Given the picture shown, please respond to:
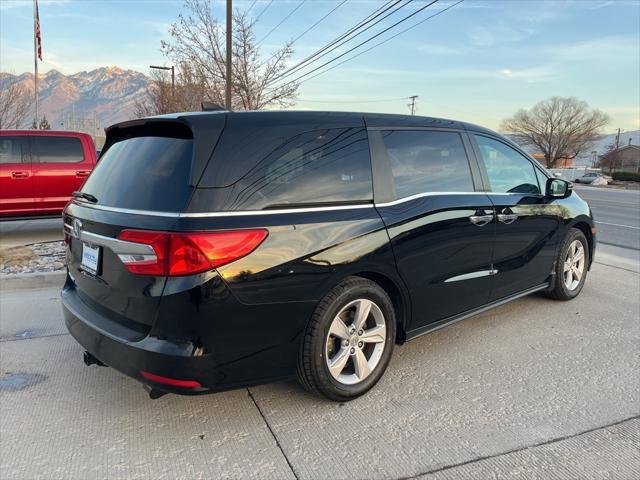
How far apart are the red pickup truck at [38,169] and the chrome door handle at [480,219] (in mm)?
7154

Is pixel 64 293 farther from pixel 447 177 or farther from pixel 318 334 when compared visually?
pixel 447 177

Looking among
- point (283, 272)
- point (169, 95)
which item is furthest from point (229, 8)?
point (283, 272)

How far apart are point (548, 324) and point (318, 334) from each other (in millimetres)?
2644

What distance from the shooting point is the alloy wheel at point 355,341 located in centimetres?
287

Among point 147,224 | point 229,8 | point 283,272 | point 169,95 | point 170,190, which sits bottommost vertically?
point 283,272

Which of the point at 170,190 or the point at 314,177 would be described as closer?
the point at 170,190

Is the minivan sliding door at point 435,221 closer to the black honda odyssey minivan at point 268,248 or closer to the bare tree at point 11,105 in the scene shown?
the black honda odyssey minivan at point 268,248

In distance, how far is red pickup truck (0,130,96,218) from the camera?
8062 millimetres

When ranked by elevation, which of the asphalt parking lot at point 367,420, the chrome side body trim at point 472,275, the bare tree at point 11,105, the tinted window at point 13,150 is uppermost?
the bare tree at point 11,105

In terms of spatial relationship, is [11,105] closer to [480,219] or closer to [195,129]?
[195,129]

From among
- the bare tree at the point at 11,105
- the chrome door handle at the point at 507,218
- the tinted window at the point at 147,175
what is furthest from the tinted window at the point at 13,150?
the bare tree at the point at 11,105

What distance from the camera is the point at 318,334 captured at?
106 inches

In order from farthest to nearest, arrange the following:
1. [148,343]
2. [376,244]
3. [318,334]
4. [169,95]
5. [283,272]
Answer: [169,95] → [376,244] → [318,334] → [283,272] → [148,343]

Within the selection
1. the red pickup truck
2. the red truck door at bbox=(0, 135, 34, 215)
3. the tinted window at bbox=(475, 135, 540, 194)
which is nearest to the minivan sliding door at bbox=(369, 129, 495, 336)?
the tinted window at bbox=(475, 135, 540, 194)
